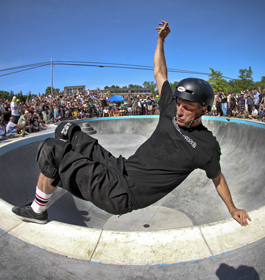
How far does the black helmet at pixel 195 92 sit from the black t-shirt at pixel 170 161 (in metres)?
0.23

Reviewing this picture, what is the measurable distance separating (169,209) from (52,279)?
3.84 metres

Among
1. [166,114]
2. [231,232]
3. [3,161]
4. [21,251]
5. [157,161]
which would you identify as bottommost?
[3,161]

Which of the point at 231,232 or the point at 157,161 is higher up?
the point at 157,161

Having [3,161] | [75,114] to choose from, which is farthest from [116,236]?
[75,114]

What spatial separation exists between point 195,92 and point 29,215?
2025mm

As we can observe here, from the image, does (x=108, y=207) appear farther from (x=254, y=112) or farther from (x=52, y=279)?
(x=254, y=112)

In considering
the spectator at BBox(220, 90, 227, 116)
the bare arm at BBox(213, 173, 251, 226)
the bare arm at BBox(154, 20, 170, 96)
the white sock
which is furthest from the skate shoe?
the spectator at BBox(220, 90, 227, 116)

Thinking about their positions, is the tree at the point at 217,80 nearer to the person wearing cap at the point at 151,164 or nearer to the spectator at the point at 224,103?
the spectator at the point at 224,103

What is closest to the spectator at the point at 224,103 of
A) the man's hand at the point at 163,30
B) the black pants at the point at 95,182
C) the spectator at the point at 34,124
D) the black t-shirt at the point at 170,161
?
the spectator at the point at 34,124

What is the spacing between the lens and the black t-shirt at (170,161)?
1738 mm

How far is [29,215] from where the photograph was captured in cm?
223

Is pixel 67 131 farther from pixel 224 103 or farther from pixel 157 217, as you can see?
pixel 224 103

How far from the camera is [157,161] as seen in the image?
1.77 m

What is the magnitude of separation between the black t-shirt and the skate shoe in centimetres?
109
